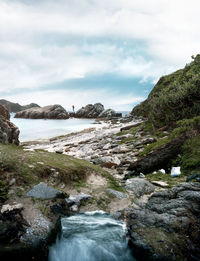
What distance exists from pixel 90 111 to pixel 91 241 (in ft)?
283

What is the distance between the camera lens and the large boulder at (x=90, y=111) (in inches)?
3501

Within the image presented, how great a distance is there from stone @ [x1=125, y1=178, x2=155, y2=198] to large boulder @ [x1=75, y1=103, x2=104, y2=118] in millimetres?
80006

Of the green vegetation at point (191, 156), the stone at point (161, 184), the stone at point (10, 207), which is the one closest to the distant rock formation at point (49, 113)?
the green vegetation at point (191, 156)

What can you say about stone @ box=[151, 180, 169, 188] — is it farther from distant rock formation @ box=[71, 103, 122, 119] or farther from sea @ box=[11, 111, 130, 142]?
distant rock formation @ box=[71, 103, 122, 119]

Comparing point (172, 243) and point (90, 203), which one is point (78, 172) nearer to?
point (90, 203)

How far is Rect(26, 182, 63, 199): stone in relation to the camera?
21.2ft

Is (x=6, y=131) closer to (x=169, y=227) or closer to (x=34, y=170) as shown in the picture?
(x=34, y=170)

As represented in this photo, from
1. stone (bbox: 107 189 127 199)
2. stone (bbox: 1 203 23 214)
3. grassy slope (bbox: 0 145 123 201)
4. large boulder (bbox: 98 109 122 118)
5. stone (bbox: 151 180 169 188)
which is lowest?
stone (bbox: 107 189 127 199)

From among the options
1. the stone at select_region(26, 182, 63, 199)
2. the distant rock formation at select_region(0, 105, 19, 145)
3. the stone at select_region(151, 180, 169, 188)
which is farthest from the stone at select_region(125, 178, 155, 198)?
the distant rock formation at select_region(0, 105, 19, 145)

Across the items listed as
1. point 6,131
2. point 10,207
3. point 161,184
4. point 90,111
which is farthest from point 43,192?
point 90,111

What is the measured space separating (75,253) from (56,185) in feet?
8.98

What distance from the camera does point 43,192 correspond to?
662 centimetres

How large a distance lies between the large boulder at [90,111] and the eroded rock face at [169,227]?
82.8 meters

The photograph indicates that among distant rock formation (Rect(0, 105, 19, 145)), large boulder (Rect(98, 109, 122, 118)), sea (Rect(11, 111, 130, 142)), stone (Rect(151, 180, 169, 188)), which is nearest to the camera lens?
stone (Rect(151, 180, 169, 188))
